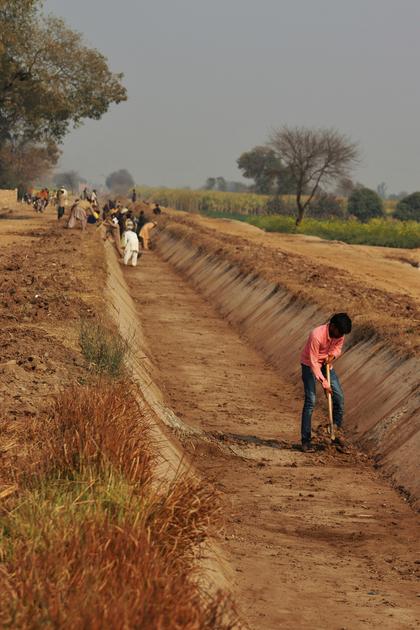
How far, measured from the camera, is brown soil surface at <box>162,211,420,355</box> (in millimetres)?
19859

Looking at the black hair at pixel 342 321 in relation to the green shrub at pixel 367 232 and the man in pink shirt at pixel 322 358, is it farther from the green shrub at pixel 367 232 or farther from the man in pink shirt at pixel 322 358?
the green shrub at pixel 367 232

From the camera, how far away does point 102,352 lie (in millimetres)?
14398

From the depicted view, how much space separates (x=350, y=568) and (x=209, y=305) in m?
23.5

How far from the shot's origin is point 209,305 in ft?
110

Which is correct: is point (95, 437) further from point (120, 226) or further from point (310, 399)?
point (120, 226)

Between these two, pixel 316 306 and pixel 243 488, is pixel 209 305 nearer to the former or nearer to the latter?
pixel 316 306

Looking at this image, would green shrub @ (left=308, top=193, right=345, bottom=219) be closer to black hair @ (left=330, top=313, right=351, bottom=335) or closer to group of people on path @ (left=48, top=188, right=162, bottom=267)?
group of people on path @ (left=48, top=188, right=162, bottom=267)

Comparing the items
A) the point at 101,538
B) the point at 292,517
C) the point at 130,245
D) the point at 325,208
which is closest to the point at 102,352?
the point at 292,517

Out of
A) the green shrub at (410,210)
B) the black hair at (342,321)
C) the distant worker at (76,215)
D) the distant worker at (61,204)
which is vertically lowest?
the distant worker at (61,204)

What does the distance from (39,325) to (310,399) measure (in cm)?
499

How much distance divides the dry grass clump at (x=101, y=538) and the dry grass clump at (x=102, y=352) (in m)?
4.12

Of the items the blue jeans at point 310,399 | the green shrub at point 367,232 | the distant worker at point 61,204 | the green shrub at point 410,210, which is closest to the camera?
the blue jeans at point 310,399

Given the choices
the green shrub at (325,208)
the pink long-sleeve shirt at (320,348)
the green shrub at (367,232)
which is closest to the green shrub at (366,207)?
the green shrub at (325,208)

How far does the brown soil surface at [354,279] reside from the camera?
19.9 metres
